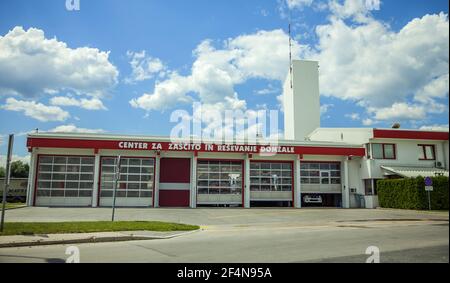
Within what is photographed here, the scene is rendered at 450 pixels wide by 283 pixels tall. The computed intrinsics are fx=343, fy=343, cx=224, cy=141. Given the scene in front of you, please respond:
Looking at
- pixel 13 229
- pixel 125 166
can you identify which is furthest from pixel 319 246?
pixel 125 166

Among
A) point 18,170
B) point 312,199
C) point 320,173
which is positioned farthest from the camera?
point 18,170

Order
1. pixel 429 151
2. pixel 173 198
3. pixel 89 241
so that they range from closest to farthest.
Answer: pixel 429 151
pixel 89 241
pixel 173 198

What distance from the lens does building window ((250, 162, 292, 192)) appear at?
98.5 feet

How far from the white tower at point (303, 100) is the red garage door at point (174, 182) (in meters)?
22.8

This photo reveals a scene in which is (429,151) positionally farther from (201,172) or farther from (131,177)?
(131,177)

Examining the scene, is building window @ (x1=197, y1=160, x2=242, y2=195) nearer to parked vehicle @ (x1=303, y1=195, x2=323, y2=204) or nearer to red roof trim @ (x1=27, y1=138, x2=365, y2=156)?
red roof trim @ (x1=27, y1=138, x2=365, y2=156)

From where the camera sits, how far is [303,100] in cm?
4875

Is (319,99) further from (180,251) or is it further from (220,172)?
(180,251)

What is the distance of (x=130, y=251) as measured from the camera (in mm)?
8797

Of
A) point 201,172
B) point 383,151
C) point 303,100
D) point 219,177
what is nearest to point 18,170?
point 303,100

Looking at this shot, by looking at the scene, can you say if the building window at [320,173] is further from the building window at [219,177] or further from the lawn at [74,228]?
the lawn at [74,228]

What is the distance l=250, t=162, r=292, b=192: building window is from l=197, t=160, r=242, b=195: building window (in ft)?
4.16

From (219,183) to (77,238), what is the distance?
19.1 metres
